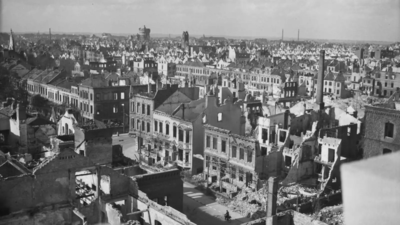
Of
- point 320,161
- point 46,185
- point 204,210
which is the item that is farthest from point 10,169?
point 320,161

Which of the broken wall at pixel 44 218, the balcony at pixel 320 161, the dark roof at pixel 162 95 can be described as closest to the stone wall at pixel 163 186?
the broken wall at pixel 44 218

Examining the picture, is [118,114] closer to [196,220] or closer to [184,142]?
[184,142]

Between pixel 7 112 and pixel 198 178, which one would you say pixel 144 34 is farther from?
pixel 198 178

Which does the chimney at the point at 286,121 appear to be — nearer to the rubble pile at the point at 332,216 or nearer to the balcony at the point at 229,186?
the balcony at the point at 229,186

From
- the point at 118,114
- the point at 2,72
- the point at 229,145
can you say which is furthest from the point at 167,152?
Answer: the point at 2,72

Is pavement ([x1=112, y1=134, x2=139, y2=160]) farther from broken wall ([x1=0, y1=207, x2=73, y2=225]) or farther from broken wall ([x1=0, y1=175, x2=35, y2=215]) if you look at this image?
broken wall ([x1=0, y1=175, x2=35, y2=215])

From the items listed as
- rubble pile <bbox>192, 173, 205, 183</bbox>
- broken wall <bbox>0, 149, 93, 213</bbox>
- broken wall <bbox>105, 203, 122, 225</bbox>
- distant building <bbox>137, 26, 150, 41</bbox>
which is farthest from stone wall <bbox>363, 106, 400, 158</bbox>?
distant building <bbox>137, 26, 150, 41</bbox>
